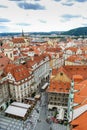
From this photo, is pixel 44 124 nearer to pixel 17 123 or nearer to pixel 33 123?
pixel 33 123

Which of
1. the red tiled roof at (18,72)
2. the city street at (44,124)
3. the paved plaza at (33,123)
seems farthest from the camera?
the red tiled roof at (18,72)

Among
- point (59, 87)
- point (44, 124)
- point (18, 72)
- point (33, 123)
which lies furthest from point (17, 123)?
point (18, 72)

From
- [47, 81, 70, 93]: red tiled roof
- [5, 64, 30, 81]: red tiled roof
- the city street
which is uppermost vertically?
[5, 64, 30, 81]: red tiled roof

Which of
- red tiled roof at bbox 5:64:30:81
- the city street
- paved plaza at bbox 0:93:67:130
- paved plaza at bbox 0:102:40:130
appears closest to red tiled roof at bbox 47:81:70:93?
the city street

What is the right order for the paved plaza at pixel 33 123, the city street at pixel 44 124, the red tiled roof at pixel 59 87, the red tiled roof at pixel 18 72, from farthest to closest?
the red tiled roof at pixel 18 72 < the red tiled roof at pixel 59 87 < the paved plaza at pixel 33 123 < the city street at pixel 44 124

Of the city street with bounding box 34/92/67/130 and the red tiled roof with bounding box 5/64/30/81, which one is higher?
the red tiled roof with bounding box 5/64/30/81

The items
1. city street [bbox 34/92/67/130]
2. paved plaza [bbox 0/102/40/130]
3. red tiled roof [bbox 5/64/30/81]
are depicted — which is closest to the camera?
city street [bbox 34/92/67/130]

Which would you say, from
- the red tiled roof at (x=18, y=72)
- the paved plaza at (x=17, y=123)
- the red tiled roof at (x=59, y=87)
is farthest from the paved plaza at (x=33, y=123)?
the red tiled roof at (x=18, y=72)

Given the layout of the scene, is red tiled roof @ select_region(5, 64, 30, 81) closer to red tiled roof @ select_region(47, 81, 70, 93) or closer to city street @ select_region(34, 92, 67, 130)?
red tiled roof @ select_region(47, 81, 70, 93)

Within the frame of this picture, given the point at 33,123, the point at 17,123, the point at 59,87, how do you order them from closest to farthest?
the point at 33,123 < the point at 17,123 < the point at 59,87

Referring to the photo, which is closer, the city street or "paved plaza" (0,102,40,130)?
the city street

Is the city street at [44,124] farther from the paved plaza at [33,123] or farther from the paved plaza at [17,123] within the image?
the paved plaza at [17,123]

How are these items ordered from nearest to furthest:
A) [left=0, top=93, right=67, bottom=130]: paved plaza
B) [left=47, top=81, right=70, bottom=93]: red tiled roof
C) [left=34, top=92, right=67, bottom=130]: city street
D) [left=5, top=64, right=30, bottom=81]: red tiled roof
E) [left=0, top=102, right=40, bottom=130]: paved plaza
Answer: [left=34, top=92, right=67, bottom=130]: city street < [left=0, top=93, right=67, bottom=130]: paved plaza < [left=0, top=102, right=40, bottom=130]: paved plaza < [left=47, top=81, right=70, bottom=93]: red tiled roof < [left=5, top=64, right=30, bottom=81]: red tiled roof

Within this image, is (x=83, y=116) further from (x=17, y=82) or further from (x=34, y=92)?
(x=34, y=92)
